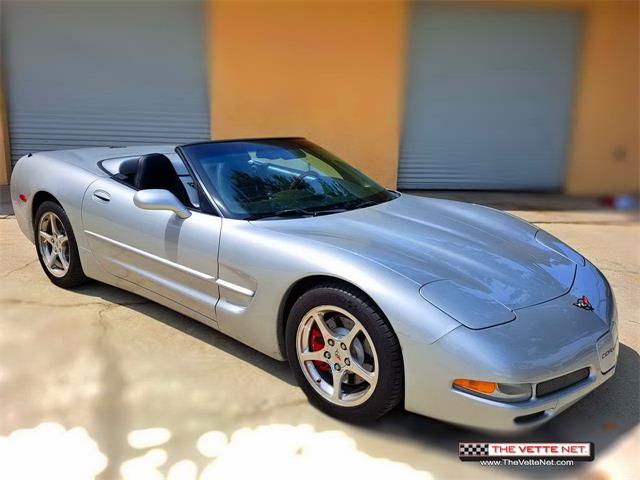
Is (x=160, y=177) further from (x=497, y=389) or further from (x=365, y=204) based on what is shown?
(x=497, y=389)

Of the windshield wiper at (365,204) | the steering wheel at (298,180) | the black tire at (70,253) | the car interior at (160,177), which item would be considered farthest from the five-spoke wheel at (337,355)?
the black tire at (70,253)

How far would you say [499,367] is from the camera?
7.41ft

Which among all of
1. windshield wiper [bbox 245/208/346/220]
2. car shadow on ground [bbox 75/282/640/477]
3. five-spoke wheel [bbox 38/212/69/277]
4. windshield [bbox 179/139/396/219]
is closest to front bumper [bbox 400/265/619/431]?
car shadow on ground [bbox 75/282/640/477]

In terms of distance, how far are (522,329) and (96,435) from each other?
1.88 meters

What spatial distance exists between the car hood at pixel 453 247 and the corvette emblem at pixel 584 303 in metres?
0.09

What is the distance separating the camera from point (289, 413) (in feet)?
9.04

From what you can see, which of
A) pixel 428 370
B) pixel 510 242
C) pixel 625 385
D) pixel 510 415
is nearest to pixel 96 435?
pixel 428 370

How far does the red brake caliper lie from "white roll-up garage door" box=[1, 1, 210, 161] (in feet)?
21.9

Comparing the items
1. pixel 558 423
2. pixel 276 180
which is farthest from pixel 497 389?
pixel 276 180

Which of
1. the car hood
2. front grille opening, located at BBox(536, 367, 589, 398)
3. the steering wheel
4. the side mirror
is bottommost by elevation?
front grille opening, located at BBox(536, 367, 589, 398)

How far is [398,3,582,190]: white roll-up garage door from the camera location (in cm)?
920

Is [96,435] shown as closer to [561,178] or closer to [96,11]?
[96,11]

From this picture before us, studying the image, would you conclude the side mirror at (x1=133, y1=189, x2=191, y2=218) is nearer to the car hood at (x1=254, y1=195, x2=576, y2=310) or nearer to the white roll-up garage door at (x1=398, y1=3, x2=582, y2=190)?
the car hood at (x1=254, y1=195, x2=576, y2=310)

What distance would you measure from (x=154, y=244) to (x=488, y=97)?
7.56 m
